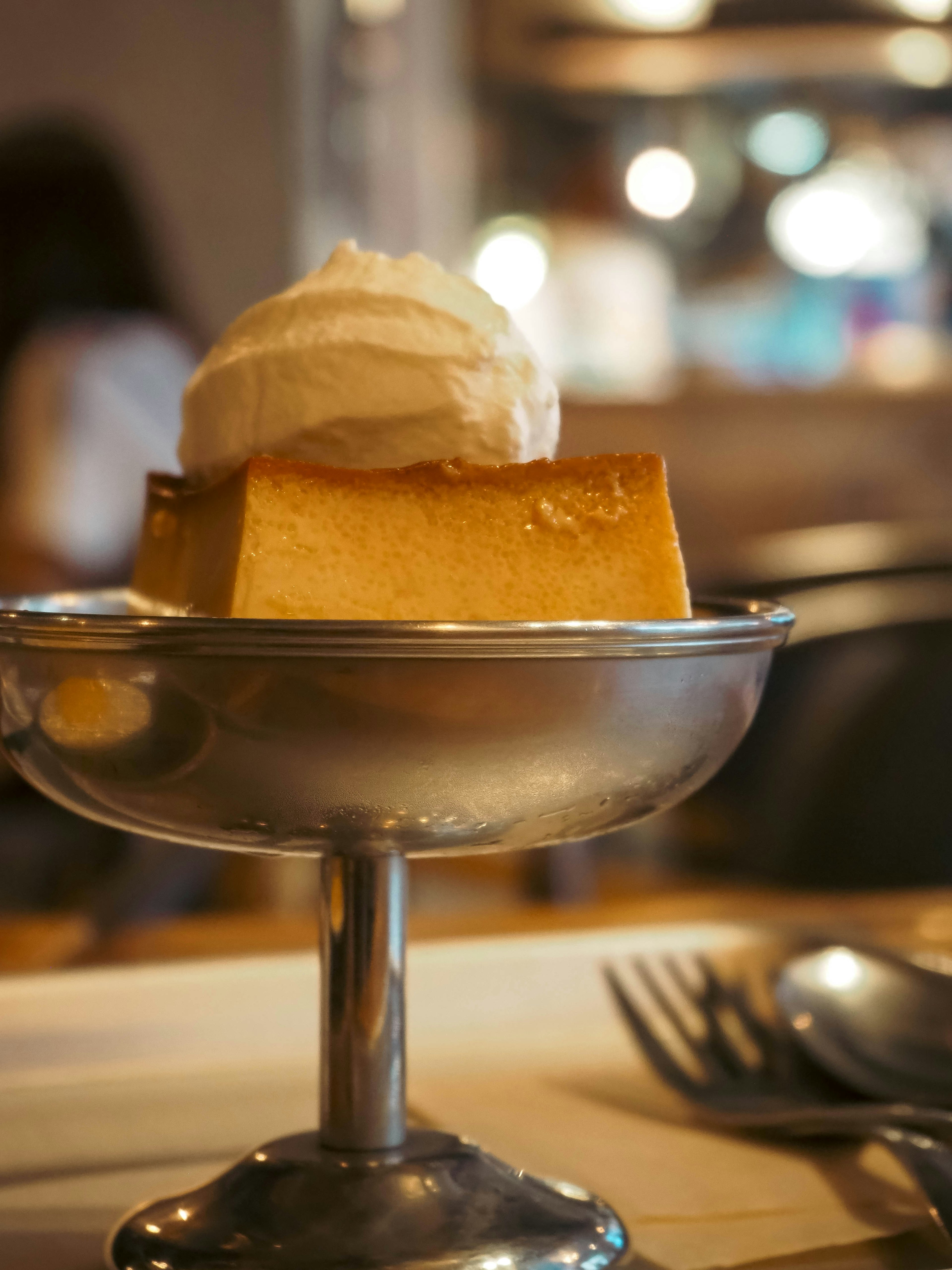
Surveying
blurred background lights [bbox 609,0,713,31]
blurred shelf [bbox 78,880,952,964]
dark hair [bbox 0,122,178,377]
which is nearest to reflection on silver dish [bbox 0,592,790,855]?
blurred shelf [bbox 78,880,952,964]

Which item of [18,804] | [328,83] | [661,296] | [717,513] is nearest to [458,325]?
[18,804]

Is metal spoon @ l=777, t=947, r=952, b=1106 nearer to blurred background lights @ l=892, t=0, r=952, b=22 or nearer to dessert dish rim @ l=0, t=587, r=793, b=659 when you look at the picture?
dessert dish rim @ l=0, t=587, r=793, b=659

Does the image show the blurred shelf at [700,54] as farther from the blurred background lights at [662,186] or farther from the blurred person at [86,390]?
the blurred person at [86,390]

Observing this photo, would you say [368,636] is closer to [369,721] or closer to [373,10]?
[369,721]

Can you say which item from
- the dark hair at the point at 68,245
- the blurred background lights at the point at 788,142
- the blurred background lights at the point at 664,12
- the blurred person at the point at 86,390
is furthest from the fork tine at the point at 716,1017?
the blurred background lights at the point at 788,142

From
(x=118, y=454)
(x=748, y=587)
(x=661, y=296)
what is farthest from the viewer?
(x=661, y=296)

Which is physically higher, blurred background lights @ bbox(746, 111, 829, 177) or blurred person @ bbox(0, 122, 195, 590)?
blurred background lights @ bbox(746, 111, 829, 177)

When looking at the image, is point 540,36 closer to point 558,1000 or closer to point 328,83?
point 328,83
